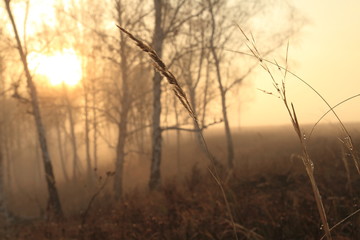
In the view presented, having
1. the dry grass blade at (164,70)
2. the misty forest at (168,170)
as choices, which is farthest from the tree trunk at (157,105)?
the dry grass blade at (164,70)

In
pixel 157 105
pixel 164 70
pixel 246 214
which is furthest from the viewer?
pixel 157 105

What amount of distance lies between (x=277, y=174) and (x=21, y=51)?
7.70 m

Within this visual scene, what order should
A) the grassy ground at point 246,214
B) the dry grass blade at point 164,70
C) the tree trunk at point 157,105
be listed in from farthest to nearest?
the tree trunk at point 157,105
the grassy ground at point 246,214
the dry grass blade at point 164,70

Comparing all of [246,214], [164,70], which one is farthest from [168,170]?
[164,70]

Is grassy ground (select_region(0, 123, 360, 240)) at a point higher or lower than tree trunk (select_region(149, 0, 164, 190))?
lower

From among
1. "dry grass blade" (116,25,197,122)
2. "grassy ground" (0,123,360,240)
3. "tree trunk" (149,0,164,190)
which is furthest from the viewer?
"tree trunk" (149,0,164,190)

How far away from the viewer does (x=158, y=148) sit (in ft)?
30.8

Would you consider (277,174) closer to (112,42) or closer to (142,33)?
(142,33)

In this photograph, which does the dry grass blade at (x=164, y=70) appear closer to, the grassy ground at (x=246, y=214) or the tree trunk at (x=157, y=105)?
the grassy ground at (x=246, y=214)

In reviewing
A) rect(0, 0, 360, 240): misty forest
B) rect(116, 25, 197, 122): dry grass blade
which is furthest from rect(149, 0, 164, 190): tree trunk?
rect(116, 25, 197, 122): dry grass blade

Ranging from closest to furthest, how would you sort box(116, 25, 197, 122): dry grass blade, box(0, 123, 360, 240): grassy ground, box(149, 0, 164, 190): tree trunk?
box(116, 25, 197, 122): dry grass blade < box(0, 123, 360, 240): grassy ground < box(149, 0, 164, 190): tree trunk

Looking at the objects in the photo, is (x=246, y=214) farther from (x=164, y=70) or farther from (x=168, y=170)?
(x=168, y=170)

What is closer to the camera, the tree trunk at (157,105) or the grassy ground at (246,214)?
the grassy ground at (246,214)

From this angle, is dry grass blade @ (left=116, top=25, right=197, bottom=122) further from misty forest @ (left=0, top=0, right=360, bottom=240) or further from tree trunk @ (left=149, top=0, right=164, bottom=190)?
tree trunk @ (left=149, top=0, right=164, bottom=190)
